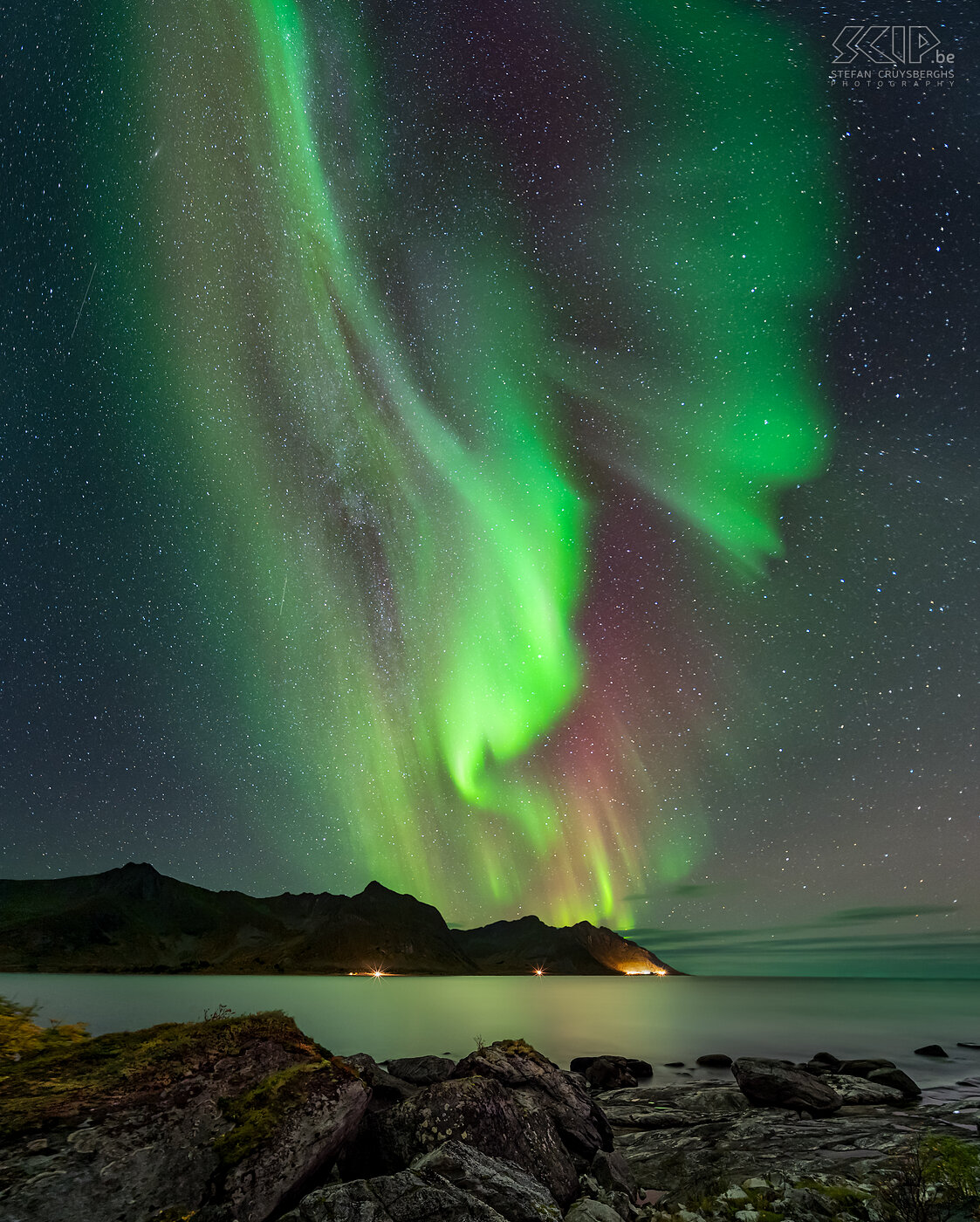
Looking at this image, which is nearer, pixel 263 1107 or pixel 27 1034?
pixel 263 1107

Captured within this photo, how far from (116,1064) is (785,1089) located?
21.8 metres

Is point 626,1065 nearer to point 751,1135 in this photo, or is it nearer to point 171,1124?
point 751,1135

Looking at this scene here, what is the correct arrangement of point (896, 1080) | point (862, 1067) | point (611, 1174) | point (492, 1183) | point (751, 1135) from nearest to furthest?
point (492, 1183) → point (611, 1174) → point (751, 1135) → point (896, 1080) → point (862, 1067)

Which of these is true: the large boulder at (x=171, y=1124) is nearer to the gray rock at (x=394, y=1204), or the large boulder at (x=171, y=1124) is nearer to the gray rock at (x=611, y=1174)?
the gray rock at (x=394, y=1204)

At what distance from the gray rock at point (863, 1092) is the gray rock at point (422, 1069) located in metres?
14.1

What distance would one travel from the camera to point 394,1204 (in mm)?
7508

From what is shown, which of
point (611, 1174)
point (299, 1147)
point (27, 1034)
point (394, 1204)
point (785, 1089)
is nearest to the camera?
point (394, 1204)

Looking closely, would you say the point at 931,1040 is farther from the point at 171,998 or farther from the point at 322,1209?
the point at 171,998

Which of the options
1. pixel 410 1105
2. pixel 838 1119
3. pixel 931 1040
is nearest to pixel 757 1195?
pixel 410 1105

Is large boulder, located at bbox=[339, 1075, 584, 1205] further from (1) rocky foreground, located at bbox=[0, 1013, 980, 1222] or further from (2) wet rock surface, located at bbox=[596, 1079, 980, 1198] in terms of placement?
(2) wet rock surface, located at bbox=[596, 1079, 980, 1198]

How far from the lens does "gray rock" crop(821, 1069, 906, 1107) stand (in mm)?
23719

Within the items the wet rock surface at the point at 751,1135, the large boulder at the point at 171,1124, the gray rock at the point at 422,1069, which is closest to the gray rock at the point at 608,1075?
the wet rock surface at the point at 751,1135

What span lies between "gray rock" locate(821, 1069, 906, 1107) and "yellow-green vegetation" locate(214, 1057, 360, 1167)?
22.4 metres

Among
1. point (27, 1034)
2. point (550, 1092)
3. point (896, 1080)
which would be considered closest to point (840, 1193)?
point (550, 1092)
